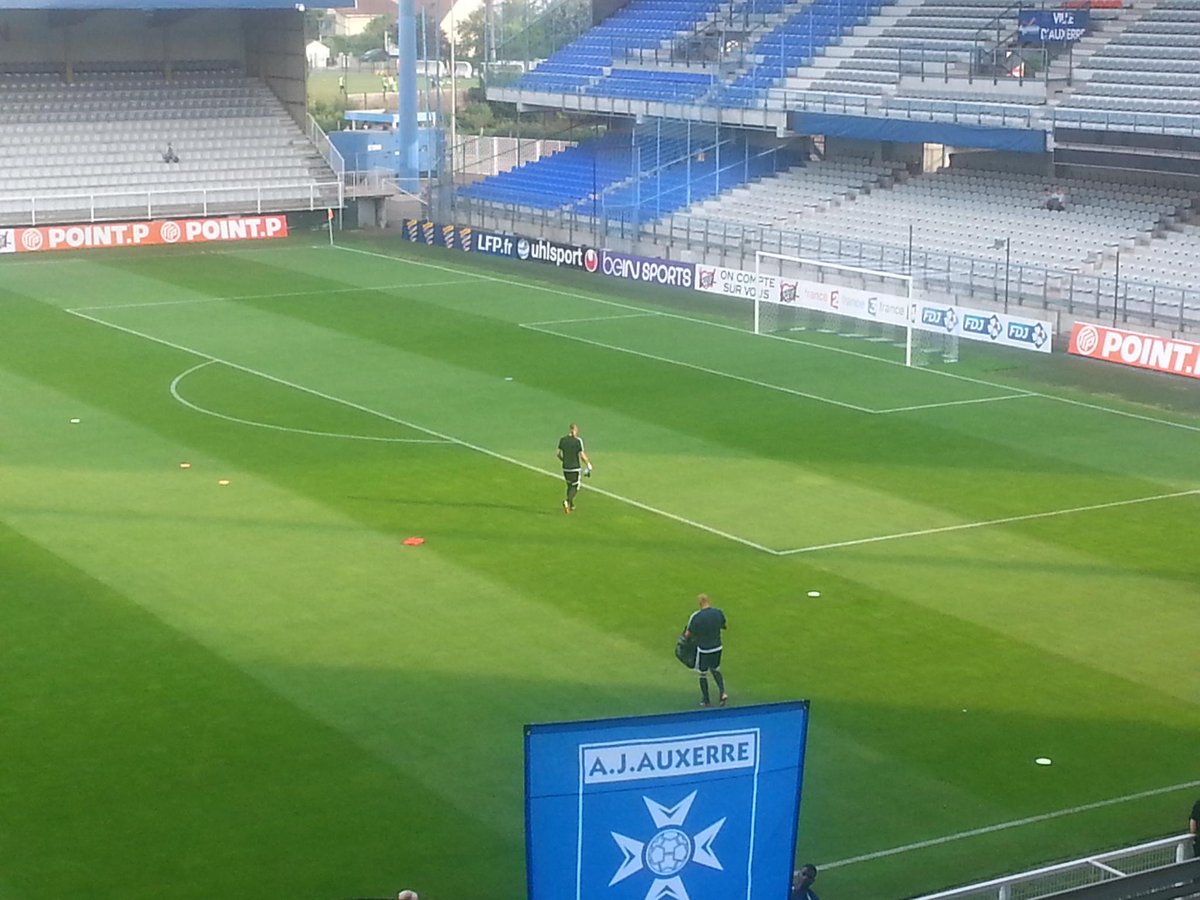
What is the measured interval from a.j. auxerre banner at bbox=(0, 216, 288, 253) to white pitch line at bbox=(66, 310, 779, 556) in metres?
12.4

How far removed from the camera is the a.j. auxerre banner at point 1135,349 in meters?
40.0

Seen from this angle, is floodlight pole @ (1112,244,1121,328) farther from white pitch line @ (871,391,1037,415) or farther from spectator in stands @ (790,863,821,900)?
spectator in stands @ (790,863,821,900)

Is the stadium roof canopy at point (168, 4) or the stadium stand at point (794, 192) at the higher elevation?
the stadium roof canopy at point (168, 4)

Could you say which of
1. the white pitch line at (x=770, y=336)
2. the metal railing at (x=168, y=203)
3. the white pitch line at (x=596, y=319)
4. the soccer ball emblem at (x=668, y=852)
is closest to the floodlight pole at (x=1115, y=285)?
the white pitch line at (x=770, y=336)

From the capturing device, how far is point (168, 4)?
63.7 meters

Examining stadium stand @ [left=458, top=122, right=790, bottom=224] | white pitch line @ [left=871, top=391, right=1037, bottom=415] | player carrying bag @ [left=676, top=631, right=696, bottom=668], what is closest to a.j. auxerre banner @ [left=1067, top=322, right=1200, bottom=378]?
white pitch line @ [left=871, top=391, right=1037, bottom=415]

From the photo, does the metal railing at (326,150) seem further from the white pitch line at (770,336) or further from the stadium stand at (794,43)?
the stadium stand at (794,43)

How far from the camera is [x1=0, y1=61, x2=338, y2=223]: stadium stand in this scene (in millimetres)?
63500

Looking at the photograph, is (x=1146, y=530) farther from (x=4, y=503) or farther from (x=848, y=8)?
(x=848, y=8)

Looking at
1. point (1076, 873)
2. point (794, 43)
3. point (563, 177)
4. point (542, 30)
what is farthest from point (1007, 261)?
point (542, 30)

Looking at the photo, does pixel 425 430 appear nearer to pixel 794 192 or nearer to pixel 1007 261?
pixel 1007 261

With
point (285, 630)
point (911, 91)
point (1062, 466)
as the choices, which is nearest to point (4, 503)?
point (285, 630)

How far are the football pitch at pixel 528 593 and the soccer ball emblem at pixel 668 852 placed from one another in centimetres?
646

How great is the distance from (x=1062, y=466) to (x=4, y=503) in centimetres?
1730
